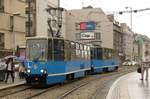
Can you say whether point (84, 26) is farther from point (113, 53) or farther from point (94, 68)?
point (94, 68)

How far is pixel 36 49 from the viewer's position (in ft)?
83.6

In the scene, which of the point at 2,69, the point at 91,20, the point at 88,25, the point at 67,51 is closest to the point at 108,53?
the point at 67,51

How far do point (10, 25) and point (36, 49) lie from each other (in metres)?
24.8

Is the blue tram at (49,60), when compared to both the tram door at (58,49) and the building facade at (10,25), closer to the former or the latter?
the tram door at (58,49)

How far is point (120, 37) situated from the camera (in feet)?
429

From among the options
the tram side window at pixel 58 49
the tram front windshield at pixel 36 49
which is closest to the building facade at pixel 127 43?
the tram side window at pixel 58 49

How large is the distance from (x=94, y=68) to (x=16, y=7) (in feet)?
41.9

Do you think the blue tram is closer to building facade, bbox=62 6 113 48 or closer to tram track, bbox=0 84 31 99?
tram track, bbox=0 84 31 99

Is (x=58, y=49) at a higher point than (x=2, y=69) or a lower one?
higher

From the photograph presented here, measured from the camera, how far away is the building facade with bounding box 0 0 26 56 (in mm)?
48031

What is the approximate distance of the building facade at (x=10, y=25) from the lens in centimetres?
4803

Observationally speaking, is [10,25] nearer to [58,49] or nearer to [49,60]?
[58,49]

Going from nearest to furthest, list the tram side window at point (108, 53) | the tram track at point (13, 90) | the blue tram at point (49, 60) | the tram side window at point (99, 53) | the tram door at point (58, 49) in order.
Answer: the tram track at point (13, 90) → the blue tram at point (49, 60) → the tram door at point (58, 49) → the tram side window at point (99, 53) → the tram side window at point (108, 53)

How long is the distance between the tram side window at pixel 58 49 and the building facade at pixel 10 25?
20.5 m
